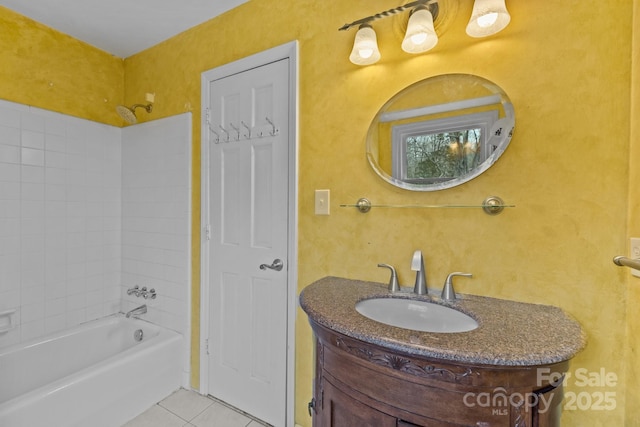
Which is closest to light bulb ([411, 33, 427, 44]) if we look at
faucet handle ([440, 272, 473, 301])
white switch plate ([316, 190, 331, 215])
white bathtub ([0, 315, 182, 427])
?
white switch plate ([316, 190, 331, 215])

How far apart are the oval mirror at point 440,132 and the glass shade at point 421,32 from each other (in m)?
0.14

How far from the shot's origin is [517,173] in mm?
1062

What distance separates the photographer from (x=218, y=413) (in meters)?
1.73

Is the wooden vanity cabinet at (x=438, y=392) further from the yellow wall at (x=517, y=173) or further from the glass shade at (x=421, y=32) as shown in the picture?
the glass shade at (x=421, y=32)

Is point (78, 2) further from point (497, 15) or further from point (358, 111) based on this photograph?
point (497, 15)

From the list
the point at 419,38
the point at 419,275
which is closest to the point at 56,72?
the point at 419,38

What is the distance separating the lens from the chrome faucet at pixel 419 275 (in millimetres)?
1118

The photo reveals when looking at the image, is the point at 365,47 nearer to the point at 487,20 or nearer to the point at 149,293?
the point at 487,20

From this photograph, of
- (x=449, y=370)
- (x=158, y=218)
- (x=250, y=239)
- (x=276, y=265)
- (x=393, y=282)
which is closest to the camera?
(x=449, y=370)

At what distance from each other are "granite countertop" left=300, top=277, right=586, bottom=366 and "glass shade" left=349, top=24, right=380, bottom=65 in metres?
1.05

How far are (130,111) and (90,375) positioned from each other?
5.70ft

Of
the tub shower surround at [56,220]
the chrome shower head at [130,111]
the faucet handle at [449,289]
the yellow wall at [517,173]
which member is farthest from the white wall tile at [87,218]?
the faucet handle at [449,289]

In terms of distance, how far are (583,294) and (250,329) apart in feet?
5.21

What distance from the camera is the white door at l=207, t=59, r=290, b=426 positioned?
5.25 feet
